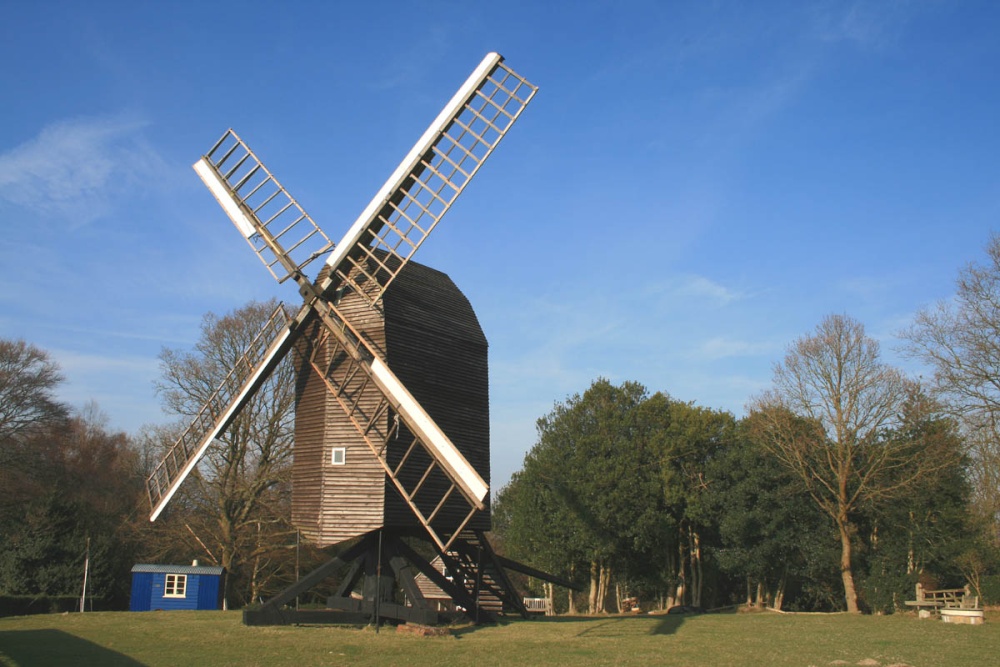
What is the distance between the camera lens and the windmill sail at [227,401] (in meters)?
17.6

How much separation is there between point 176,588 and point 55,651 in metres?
12.6

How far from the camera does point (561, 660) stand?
12.2 meters

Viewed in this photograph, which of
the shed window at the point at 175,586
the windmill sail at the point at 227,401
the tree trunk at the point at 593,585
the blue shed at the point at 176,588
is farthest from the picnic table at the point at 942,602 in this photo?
the shed window at the point at 175,586

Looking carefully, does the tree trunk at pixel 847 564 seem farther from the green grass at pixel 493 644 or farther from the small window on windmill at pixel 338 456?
the small window on windmill at pixel 338 456

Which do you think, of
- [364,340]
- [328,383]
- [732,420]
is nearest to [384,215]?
[364,340]

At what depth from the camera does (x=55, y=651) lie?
1280cm

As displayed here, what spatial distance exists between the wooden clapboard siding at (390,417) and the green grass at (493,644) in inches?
99.6

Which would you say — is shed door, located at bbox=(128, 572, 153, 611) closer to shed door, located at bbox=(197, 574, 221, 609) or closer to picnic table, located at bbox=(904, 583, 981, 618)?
shed door, located at bbox=(197, 574, 221, 609)

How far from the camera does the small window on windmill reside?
17.0m

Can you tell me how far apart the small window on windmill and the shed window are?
1114 cm

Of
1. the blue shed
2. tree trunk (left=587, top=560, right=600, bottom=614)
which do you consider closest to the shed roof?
the blue shed

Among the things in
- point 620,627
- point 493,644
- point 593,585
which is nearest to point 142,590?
point 493,644

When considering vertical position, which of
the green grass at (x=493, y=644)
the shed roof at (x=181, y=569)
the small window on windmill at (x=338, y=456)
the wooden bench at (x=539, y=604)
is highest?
the small window on windmill at (x=338, y=456)

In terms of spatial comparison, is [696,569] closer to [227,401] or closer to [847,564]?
[847,564]
